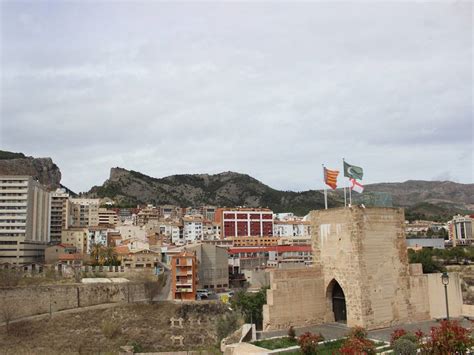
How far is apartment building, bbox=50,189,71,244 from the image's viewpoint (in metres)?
85.6

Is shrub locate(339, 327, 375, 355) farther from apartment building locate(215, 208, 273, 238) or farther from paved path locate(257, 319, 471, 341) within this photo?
apartment building locate(215, 208, 273, 238)

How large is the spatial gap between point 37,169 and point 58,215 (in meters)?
52.9

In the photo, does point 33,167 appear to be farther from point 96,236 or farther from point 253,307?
point 253,307

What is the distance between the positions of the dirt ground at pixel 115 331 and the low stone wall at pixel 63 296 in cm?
252

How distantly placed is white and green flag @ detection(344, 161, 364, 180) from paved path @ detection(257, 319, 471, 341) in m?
5.54

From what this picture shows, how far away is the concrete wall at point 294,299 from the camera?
1530 cm

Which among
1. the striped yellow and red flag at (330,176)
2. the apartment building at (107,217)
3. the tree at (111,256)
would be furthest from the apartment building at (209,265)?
the apartment building at (107,217)

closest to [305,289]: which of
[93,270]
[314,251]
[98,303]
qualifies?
[314,251]

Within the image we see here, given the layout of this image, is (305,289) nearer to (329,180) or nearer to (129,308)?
(329,180)

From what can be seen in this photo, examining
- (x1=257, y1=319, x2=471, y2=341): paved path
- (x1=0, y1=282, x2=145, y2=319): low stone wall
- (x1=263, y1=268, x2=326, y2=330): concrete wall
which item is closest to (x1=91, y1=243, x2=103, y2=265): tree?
(x1=0, y1=282, x2=145, y2=319): low stone wall

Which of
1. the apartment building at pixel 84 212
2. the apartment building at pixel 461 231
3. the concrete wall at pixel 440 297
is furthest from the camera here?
the apartment building at pixel 84 212

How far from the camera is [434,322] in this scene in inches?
643

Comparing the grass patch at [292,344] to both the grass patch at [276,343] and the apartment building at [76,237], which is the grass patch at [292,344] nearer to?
the grass patch at [276,343]

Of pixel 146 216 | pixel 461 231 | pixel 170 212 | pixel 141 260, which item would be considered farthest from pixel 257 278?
pixel 170 212
